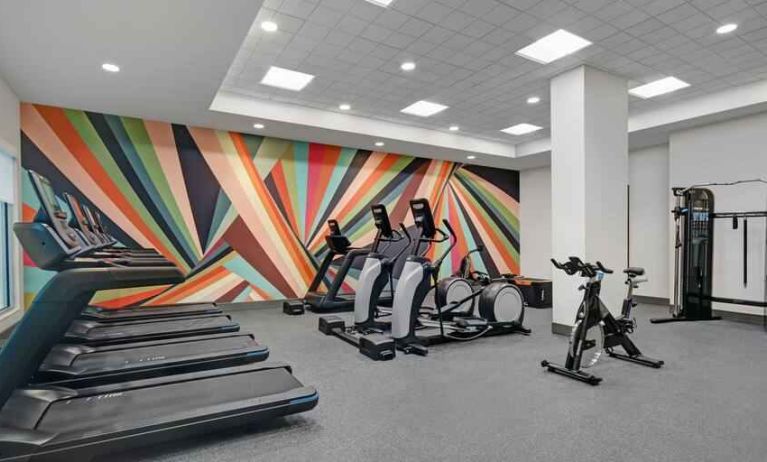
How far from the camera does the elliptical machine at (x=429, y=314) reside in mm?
4305

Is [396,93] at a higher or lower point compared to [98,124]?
higher

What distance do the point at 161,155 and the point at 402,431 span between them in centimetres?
569

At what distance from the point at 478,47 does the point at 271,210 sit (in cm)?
432

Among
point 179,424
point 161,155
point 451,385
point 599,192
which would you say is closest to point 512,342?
point 451,385

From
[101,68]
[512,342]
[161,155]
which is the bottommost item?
[512,342]

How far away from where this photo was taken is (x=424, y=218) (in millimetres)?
4535

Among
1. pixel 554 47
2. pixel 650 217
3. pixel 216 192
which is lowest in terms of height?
pixel 650 217

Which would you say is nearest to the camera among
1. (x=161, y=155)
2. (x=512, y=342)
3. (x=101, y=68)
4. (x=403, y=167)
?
(x=101, y=68)

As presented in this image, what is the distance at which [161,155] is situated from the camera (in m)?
6.33

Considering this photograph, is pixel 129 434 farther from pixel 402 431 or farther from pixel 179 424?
pixel 402 431

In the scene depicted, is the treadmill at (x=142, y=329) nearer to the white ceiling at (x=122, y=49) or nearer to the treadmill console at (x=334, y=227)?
the white ceiling at (x=122, y=49)

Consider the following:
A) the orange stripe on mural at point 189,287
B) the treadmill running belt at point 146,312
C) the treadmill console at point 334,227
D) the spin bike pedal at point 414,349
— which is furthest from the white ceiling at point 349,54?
the spin bike pedal at point 414,349

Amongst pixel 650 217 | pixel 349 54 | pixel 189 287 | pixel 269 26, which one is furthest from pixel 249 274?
pixel 650 217

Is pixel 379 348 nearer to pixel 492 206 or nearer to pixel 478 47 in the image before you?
pixel 478 47
